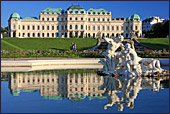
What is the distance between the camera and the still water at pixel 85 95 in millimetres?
8164

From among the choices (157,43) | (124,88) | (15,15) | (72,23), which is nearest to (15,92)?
(124,88)

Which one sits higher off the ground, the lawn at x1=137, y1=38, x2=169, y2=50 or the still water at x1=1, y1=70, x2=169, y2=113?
the lawn at x1=137, y1=38, x2=169, y2=50

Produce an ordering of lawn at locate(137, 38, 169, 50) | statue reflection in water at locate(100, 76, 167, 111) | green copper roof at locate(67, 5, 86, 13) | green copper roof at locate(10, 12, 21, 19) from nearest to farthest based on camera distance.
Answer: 1. statue reflection in water at locate(100, 76, 167, 111)
2. lawn at locate(137, 38, 169, 50)
3. green copper roof at locate(10, 12, 21, 19)
4. green copper roof at locate(67, 5, 86, 13)

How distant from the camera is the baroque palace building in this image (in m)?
89.1

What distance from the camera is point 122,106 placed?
8.34 meters

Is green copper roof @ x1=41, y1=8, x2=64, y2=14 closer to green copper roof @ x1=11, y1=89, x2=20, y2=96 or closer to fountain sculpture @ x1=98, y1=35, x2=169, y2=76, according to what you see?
fountain sculpture @ x1=98, y1=35, x2=169, y2=76

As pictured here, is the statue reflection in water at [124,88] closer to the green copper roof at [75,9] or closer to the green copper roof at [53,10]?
the green copper roof at [75,9]

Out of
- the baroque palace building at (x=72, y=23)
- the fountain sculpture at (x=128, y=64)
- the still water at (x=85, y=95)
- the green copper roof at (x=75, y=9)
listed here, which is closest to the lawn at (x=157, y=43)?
the fountain sculpture at (x=128, y=64)

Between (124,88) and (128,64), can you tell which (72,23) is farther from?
(124,88)

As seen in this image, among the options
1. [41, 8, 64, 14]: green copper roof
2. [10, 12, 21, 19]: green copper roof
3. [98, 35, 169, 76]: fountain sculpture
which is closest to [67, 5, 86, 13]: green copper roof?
[41, 8, 64, 14]: green copper roof

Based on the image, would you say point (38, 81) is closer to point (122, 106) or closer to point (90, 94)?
point (90, 94)

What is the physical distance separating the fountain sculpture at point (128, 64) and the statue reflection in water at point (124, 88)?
0.55 m

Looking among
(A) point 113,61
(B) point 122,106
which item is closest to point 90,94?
(B) point 122,106

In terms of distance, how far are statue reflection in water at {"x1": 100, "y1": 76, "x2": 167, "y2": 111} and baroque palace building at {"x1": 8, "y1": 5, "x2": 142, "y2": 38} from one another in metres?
76.2
